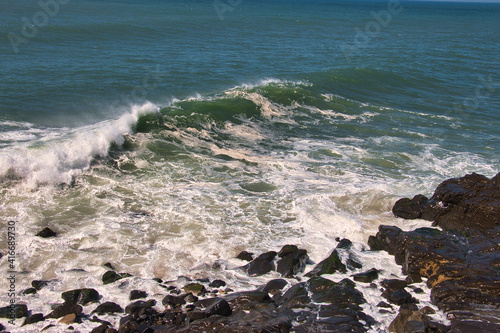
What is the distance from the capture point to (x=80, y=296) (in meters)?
8.82

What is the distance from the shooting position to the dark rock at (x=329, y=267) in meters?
9.88

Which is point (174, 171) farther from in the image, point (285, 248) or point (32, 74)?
point (32, 74)

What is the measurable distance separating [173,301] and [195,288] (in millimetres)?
632

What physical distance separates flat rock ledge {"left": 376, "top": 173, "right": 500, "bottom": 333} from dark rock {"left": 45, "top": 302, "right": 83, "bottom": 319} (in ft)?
18.7

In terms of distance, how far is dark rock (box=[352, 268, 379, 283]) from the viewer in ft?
31.1

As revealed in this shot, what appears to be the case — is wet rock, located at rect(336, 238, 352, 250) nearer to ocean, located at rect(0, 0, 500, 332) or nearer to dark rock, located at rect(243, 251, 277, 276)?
ocean, located at rect(0, 0, 500, 332)

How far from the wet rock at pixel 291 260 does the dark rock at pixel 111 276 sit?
10.9 ft

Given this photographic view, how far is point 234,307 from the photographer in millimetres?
8523

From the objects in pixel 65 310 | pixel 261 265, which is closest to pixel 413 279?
pixel 261 265

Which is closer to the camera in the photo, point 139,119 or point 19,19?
point 139,119

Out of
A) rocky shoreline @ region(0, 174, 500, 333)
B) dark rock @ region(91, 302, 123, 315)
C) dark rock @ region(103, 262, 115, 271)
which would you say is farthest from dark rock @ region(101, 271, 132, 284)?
dark rock @ region(91, 302, 123, 315)

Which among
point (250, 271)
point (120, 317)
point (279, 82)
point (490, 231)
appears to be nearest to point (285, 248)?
point (250, 271)

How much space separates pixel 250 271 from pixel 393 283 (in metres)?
3.00

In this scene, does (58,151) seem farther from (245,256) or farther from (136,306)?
(136,306)
